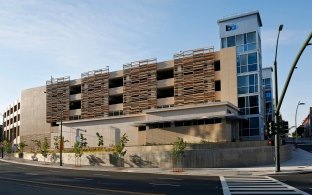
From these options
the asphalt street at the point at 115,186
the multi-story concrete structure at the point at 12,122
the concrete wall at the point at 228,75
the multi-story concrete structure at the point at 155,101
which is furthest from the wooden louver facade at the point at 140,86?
the multi-story concrete structure at the point at 12,122

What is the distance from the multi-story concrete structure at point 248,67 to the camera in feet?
186

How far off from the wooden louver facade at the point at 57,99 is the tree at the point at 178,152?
39848 millimetres

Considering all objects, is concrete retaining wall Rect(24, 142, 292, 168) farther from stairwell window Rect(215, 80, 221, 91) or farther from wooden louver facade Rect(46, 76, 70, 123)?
wooden louver facade Rect(46, 76, 70, 123)

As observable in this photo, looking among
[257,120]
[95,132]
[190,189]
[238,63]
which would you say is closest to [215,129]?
[257,120]

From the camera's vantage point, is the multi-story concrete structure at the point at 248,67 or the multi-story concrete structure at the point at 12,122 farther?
the multi-story concrete structure at the point at 12,122

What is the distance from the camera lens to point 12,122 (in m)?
122

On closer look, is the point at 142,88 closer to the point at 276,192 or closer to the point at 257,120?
the point at 257,120

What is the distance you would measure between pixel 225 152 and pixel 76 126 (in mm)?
38711

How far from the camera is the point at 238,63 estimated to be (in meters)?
58.4

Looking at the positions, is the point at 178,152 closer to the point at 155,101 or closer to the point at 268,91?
the point at 155,101

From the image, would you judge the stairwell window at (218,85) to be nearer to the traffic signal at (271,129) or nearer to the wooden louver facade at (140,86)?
the wooden louver facade at (140,86)

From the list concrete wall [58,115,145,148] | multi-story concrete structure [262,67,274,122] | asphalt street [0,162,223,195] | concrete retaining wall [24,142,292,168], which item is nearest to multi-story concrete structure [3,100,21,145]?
concrete wall [58,115,145,148]

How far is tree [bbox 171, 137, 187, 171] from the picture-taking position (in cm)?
4056

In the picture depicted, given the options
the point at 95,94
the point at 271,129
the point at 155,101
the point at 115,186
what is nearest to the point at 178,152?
the point at 271,129
